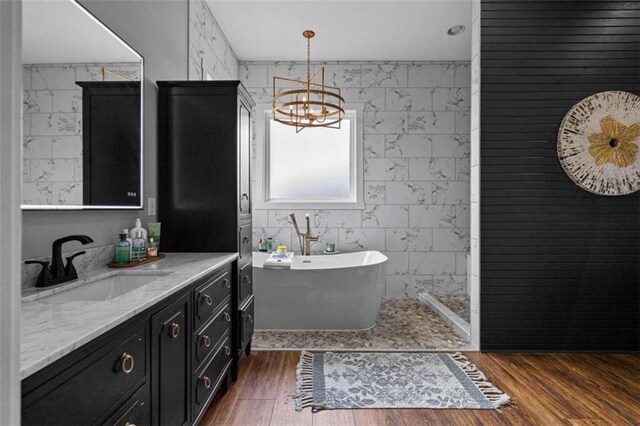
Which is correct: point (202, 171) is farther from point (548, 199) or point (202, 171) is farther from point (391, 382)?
point (548, 199)

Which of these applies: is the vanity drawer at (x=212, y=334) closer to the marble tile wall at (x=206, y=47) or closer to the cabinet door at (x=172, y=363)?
the cabinet door at (x=172, y=363)

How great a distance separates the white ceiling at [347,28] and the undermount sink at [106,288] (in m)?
2.58

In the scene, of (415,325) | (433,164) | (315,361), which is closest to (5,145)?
(315,361)

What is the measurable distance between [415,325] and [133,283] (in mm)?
2644

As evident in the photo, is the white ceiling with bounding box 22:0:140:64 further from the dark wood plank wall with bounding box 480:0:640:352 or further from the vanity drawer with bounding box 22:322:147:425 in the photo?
the dark wood plank wall with bounding box 480:0:640:352

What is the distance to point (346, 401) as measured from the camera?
215 centimetres

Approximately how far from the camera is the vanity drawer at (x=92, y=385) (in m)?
0.77

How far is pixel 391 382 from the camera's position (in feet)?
7.82

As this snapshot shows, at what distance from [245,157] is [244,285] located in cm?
87

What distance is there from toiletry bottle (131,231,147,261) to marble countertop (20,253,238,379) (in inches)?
9.4

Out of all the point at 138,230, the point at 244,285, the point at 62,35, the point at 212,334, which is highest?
the point at 62,35

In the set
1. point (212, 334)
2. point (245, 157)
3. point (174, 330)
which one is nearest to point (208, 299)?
point (212, 334)

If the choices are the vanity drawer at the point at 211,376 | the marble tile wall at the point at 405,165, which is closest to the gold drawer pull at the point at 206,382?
the vanity drawer at the point at 211,376

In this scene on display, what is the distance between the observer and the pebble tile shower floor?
9.78ft
